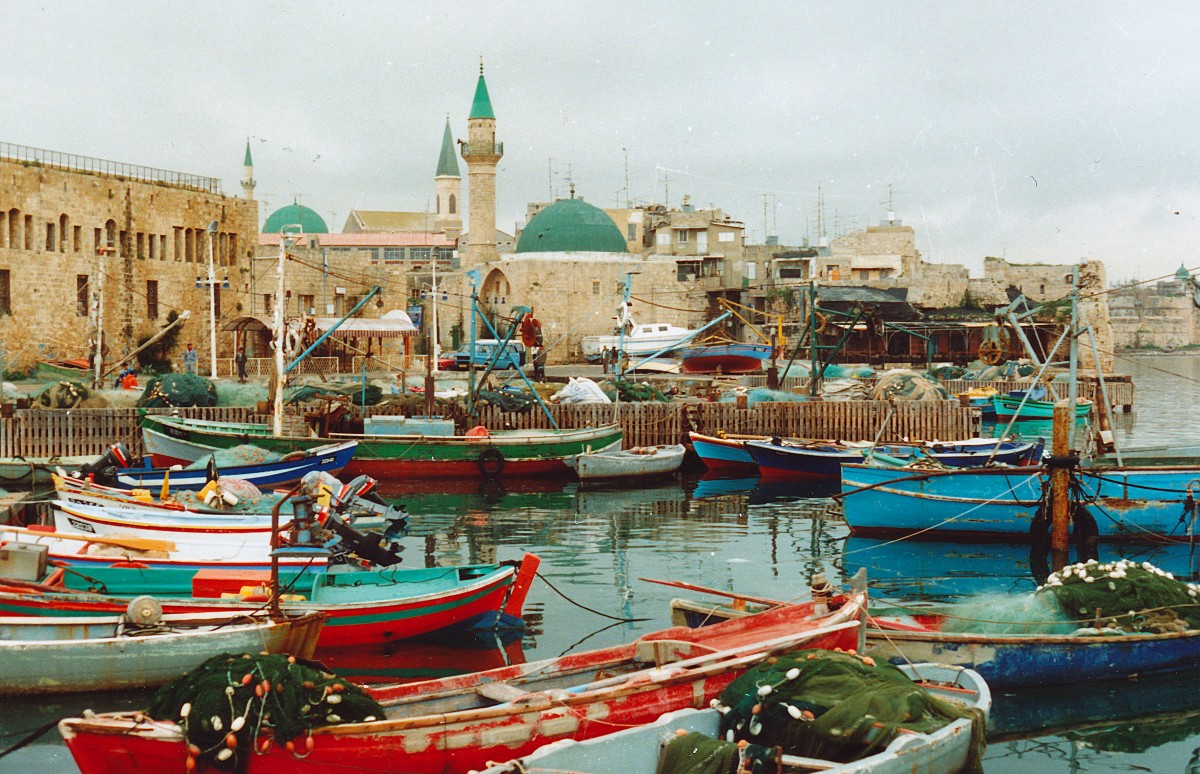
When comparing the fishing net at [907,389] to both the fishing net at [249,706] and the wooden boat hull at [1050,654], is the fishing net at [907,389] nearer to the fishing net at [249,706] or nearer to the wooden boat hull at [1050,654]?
the wooden boat hull at [1050,654]

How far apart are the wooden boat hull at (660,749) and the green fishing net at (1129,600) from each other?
4264 millimetres

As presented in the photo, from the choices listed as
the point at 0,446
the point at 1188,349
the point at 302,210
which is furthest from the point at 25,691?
the point at 1188,349

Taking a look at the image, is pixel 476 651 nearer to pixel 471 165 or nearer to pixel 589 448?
pixel 589 448

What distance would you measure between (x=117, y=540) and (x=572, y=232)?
144 feet

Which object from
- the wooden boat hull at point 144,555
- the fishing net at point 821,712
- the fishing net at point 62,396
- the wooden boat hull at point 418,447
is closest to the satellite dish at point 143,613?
the wooden boat hull at point 144,555

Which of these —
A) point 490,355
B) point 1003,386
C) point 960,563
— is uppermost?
point 490,355

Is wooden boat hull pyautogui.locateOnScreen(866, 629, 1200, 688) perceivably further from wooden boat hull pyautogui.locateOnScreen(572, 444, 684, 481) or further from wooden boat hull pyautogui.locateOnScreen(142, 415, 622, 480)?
wooden boat hull pyautogui.locateOnScreen(142, 415, 622, 480)

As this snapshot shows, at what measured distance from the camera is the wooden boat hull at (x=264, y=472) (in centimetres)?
2122

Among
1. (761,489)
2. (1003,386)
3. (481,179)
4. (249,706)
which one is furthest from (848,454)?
(481,179)

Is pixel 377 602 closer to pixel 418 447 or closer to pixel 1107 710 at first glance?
pixel 1107 710

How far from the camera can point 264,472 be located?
2303 cm

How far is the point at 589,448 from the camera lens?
29172mm

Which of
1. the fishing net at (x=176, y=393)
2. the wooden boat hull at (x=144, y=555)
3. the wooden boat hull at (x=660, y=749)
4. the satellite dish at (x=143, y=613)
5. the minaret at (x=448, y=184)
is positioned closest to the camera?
the wooden boat hull at (x=660, y=749)

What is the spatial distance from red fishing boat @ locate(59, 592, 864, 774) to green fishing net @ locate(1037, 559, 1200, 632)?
3.40 meters
